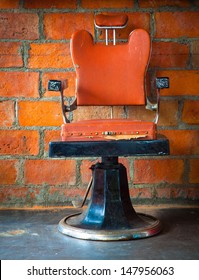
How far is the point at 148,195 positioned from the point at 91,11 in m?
1.15

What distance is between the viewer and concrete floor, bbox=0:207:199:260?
6.48 feet

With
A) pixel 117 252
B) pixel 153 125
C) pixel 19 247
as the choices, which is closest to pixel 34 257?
pixel 19 247

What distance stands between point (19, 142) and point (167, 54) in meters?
1.02

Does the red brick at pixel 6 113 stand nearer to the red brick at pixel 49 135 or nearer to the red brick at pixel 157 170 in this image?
the red brick at pixel 49 135

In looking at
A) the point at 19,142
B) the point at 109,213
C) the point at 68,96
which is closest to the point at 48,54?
the point at 68,96

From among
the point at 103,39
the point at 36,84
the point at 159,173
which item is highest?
the point at 103,39

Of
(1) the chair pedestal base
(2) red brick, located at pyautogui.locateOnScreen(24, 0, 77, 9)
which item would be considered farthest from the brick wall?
(1) the chair pedestal base

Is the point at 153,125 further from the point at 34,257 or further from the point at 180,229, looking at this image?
the point at 34,257

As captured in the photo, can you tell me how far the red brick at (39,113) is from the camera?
9.56 ft

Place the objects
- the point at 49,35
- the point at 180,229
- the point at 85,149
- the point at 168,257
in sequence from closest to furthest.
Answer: the point at 168,257 < the point at 85,149 < the point at 180,229 < the point at 49,35

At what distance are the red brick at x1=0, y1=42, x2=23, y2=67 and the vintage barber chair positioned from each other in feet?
1.41

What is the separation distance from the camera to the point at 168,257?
1948mm

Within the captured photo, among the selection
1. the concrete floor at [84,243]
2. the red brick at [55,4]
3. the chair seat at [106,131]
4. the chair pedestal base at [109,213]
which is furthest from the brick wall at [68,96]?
the chair seat at [106,131]

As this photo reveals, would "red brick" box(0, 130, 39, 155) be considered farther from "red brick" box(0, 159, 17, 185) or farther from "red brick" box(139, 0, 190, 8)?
"red brick" box(139, 0, 190, 8)
